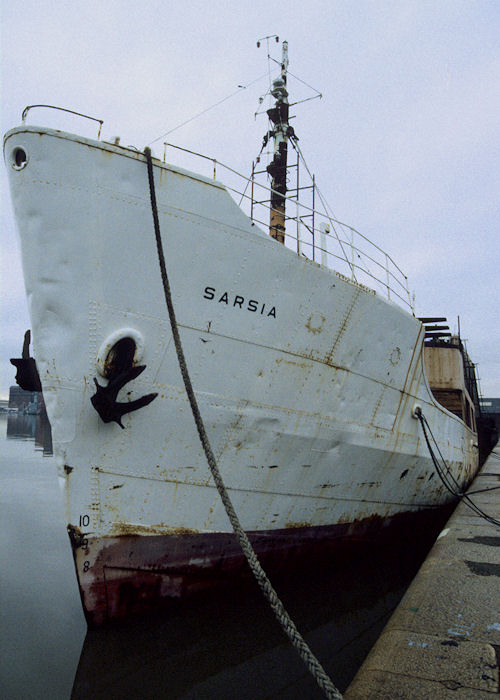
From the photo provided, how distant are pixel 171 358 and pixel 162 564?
2257 millimetres

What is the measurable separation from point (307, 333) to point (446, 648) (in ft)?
10.8

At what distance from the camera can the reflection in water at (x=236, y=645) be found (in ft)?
12.5

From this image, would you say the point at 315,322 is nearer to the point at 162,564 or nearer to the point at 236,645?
the point at 162,564

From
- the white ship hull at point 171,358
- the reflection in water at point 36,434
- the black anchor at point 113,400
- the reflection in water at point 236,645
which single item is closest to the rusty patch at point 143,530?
the white ship hull at point 171,358

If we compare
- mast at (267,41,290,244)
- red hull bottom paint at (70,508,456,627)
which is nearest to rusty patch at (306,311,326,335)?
red hull bottom paint at (70,508,456,627)

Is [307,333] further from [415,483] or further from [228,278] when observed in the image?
[415,483]

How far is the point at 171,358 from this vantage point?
4.53 metres

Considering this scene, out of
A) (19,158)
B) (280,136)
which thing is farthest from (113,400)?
(280,136)

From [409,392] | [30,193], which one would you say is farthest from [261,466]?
[30,193]

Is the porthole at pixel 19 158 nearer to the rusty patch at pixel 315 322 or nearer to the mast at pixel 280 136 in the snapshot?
the rusty patch at pixel 315 322

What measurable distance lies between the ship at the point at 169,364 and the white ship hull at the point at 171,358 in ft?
0.05

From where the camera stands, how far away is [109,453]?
439 cm

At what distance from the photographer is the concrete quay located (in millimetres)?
2623

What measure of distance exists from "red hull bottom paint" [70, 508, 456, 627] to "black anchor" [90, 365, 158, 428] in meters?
1.29
